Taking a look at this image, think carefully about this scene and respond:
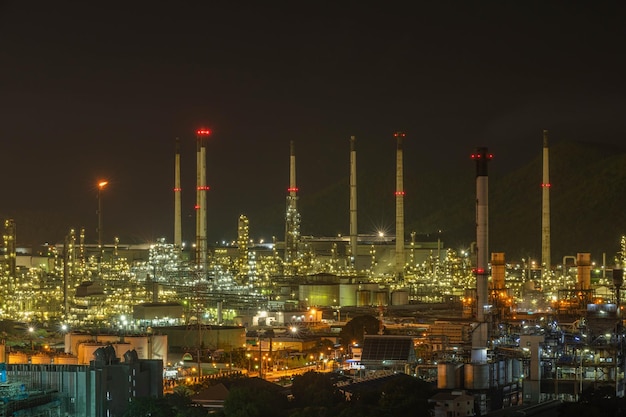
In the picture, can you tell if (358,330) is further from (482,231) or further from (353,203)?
(353,203)

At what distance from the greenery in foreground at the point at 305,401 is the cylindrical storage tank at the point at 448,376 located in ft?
1.83

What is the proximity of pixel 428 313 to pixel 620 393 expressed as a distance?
9846 mm

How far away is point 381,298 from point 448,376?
12736 millimetres

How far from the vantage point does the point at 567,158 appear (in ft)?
191

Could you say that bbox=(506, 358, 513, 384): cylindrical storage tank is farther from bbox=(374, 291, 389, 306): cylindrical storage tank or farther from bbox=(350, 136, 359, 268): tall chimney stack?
bbox=(350, 136, 359, 268): tall chimney stack

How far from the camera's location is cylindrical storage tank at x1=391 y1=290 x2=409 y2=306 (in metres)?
29.1

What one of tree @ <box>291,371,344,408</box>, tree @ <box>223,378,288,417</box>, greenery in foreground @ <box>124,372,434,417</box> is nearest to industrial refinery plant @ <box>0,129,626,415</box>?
greenery in foreground @ <box>124,372,434,417</box>

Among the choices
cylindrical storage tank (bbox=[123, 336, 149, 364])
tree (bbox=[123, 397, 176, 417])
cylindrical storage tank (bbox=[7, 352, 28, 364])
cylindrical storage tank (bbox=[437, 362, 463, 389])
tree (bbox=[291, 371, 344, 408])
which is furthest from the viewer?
cylindrical storage tank (bbox=[123, 336, 149, 364])

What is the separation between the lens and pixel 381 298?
29.1m

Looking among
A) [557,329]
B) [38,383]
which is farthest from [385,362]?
[38,383]

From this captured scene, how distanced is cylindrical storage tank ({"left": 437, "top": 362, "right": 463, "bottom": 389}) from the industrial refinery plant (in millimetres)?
17

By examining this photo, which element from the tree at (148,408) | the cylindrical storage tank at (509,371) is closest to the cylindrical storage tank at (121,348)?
the tree at (148,408)

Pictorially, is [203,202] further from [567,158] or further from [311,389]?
[567,158]

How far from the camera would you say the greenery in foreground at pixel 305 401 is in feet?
44.3
